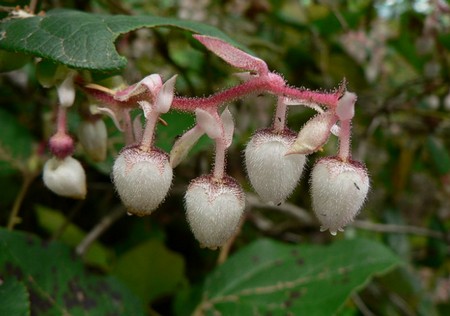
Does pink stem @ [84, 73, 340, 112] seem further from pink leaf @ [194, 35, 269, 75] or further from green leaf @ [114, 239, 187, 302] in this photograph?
green leaf @ [114, 239, 187, 302]

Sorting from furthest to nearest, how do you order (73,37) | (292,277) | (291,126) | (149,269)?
(291,126)
(149,269)
(292,277)
(73,37)

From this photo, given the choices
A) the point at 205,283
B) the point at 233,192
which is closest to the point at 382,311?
the point at 205,283

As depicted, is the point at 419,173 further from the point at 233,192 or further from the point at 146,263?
the point at 233,192

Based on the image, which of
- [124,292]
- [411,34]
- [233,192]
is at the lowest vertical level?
[124,292]

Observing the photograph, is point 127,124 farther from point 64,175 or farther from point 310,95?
point 310,95

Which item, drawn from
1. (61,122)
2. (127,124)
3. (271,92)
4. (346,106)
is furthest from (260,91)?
(61,122)

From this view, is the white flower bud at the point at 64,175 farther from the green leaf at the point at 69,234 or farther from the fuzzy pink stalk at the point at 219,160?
the green leaf at the point at 69,234
